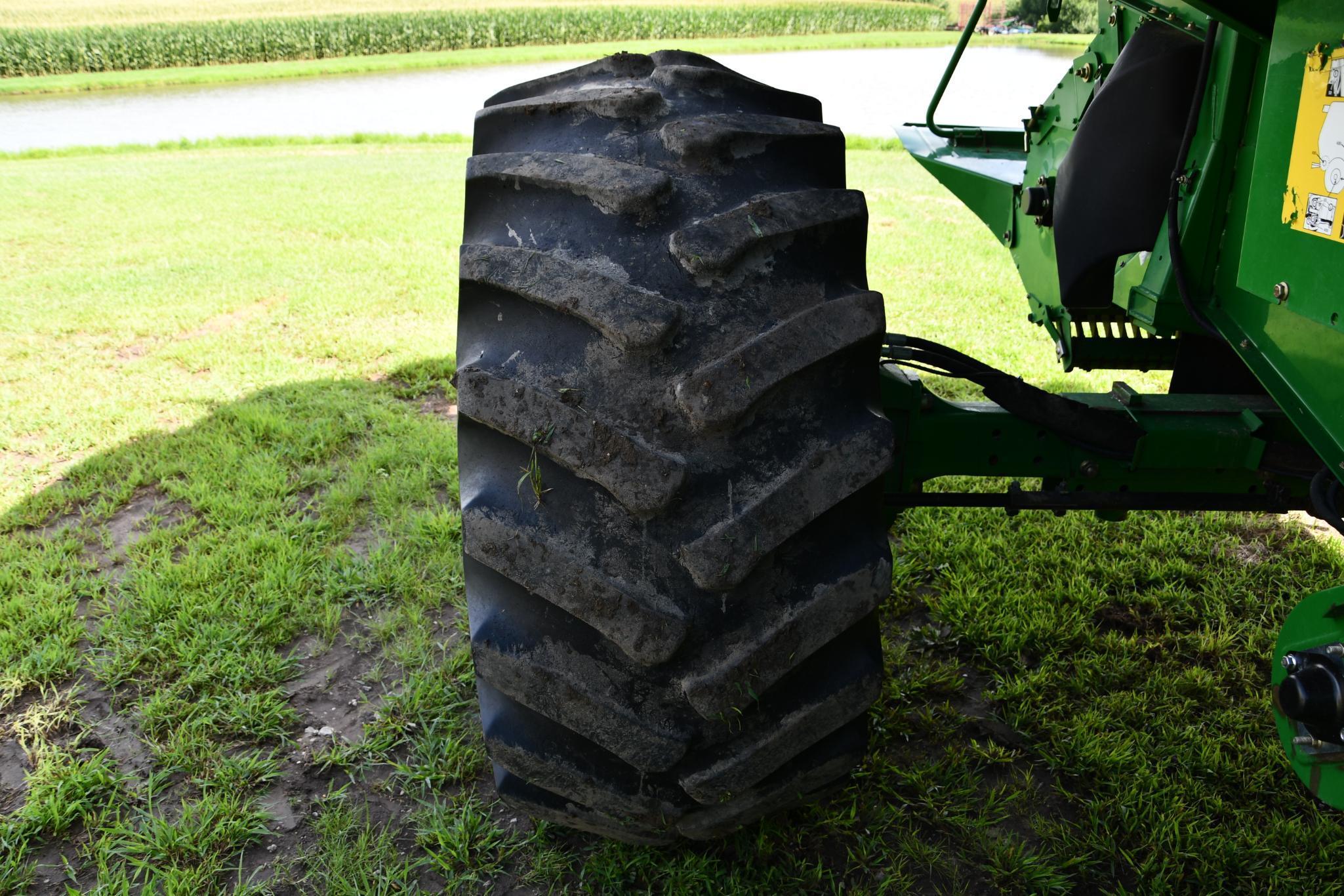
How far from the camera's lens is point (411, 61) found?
908 inches

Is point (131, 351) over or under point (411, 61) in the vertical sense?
under

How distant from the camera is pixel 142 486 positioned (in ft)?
10.4

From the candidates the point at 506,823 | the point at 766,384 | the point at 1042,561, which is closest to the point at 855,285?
the point at 766,384

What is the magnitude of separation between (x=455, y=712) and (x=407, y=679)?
0.18m

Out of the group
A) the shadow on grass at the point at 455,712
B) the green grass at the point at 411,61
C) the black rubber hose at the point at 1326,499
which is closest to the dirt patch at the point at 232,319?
the shadow on grass at the point at 455,712

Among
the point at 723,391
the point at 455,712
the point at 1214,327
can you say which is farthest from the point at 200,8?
the point at 1214,327

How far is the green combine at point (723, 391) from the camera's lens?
1.25m

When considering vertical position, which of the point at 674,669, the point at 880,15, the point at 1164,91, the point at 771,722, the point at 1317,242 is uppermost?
the point at 880,15

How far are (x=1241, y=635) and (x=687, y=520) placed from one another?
Result: 6.09 ft

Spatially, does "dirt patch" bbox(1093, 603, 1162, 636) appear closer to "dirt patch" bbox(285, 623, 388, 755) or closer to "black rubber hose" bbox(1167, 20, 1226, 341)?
"black rubber hose" bbox(1167, 20, 1226, 341)

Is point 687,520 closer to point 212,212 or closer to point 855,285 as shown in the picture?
point 855,285

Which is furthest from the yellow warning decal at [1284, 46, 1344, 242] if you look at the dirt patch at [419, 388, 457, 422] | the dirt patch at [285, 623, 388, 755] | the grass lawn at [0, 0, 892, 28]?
the grass lawn at [0, 0, 892, 28]

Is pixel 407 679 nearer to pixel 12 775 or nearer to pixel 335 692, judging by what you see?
pixel 335 692

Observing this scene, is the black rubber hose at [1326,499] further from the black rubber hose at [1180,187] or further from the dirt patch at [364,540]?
the dirt patch at [364,540]
